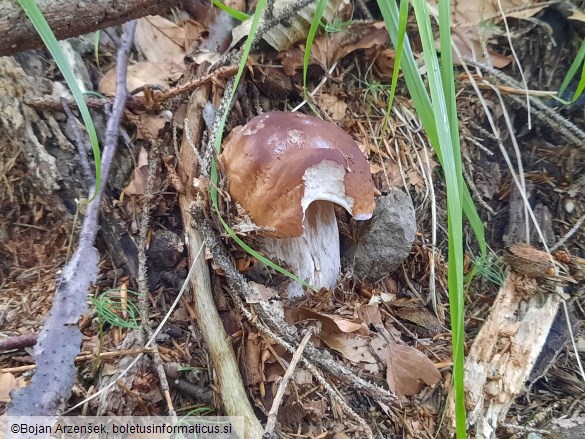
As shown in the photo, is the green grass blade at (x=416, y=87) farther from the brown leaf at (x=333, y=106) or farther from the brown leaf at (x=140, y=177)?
the brown leaf at (x=140, y=177)

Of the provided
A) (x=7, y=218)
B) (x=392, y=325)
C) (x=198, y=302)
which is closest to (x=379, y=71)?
(x=392, y=325)

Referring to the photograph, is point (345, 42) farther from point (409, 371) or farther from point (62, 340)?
point (62, 340)

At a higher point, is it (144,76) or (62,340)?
(144,76)

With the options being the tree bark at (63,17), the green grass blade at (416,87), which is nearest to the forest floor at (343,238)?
the tree bark at (63,17)

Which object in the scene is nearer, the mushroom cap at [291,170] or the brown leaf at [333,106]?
the mushroom cap at [291,170]

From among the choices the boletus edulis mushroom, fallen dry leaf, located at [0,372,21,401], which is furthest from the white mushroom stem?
fallen dry leaf, located at [0,372,21,401]

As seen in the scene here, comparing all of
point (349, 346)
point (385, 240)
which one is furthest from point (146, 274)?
point (385, 240)

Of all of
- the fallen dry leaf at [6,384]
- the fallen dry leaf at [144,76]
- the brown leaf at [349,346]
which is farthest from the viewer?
the fallen dry leaf at [144,76]
